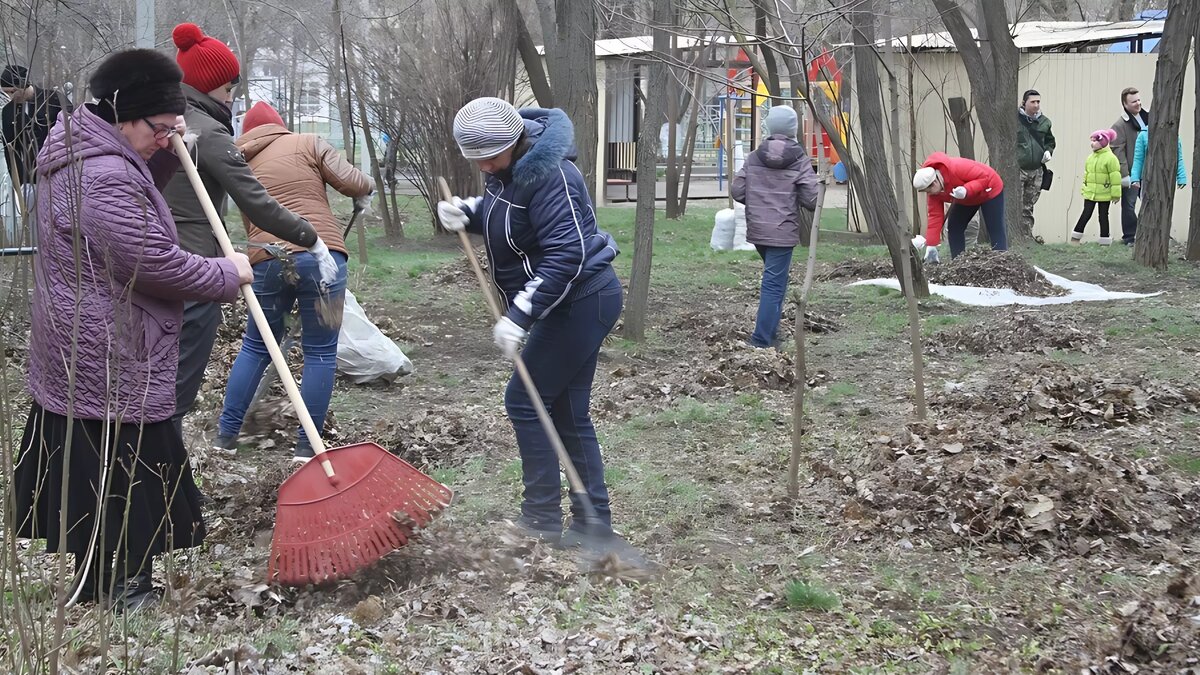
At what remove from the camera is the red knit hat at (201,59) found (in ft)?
14.9

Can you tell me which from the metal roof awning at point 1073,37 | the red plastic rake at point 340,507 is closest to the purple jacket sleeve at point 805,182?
the red plastic rake at point 340,507

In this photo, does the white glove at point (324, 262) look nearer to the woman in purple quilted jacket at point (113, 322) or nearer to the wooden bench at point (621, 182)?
the woman in purple quilted jacket at point (113, 322)

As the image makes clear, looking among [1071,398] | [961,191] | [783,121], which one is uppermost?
[783,121]

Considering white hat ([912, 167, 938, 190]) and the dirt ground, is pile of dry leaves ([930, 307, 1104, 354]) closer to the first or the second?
the dirt ground

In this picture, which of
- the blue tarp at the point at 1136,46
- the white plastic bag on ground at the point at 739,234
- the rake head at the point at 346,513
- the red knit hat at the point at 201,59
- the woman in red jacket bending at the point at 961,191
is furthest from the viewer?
the blue tarp at the point at 1136,46

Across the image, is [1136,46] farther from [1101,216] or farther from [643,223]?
[643,223]

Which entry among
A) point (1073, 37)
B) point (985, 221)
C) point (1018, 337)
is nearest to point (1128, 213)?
point (1073, 37)

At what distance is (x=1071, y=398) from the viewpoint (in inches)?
241

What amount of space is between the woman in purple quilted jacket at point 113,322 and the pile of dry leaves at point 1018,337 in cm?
586

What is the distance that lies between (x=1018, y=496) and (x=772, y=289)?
12.3 ft

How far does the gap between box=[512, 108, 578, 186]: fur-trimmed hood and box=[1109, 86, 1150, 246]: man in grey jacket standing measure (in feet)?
39.5

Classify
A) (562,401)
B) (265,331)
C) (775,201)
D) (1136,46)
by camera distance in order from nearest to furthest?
(265,331)
(562,401)
(775,201)
(1136,46)

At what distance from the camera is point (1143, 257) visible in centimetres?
1181

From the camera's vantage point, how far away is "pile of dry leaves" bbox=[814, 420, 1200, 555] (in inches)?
173
